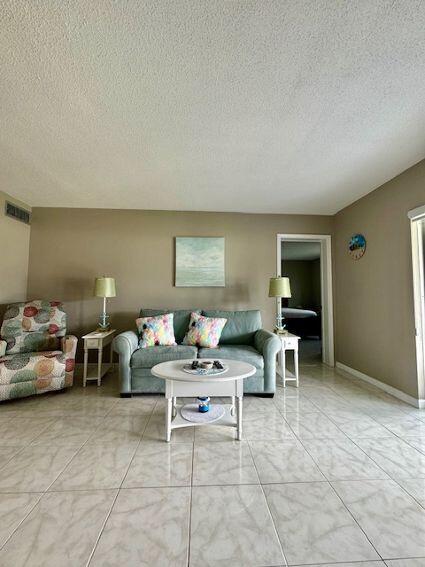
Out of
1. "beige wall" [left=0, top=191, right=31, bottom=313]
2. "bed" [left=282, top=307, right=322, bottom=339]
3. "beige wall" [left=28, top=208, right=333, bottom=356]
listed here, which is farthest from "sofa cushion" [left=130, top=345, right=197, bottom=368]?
"bed" [left=282, top=307, right=322, bottom=339]

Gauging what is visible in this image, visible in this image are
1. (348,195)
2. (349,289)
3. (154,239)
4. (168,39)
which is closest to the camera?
(168,39)

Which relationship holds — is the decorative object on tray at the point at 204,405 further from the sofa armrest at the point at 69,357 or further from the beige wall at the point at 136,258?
the beige wall at the point at 136,258

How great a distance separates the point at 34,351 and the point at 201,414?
2.23 m

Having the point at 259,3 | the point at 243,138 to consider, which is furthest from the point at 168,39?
the point at 243,138

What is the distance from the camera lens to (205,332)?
325 cm

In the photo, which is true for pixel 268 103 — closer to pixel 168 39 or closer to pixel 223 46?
→ pixel 223 46

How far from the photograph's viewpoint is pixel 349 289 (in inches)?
149

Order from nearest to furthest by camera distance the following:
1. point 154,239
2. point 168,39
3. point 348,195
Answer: point 168,39, point 348,195, point 154,239

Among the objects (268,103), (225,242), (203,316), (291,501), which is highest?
(268,103)

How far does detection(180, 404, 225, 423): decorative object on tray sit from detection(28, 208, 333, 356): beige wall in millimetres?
1833

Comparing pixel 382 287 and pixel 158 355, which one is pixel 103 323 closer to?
pixel 158 355

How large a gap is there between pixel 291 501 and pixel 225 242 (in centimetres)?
325

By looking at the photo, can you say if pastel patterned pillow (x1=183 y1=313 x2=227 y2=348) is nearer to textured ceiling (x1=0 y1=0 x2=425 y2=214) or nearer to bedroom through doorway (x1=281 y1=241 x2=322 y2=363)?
textured ceiling (x1=0 y1=0 x2=425 y2=214)

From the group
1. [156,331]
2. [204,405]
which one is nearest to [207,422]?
[204,405]
